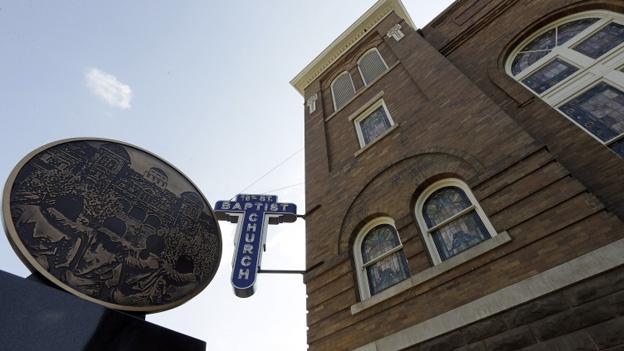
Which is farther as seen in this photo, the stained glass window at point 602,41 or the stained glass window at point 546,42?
the stained glass window at point 546,42

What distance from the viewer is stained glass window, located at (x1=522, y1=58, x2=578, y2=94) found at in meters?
6.88

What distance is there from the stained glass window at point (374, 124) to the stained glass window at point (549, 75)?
11.0ft

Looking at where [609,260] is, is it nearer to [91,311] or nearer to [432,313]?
[432,313]

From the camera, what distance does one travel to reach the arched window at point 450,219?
216 inches

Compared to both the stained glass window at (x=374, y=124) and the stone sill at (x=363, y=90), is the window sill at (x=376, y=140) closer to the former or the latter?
the stained glass window at (x=374, y=124)

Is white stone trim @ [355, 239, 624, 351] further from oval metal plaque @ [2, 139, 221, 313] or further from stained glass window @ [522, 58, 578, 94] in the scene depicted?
Answer: stained glass window @ [522, 58, 578, 94]

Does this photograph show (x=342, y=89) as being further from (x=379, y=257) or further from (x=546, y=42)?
(x=379, y=257)

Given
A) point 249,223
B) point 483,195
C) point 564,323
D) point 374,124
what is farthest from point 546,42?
point 249,223

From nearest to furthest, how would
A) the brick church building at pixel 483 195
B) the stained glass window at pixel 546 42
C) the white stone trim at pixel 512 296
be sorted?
the white stone trim at pixel 512 296
the brick church building at pixel 483 195
the stained glass window at pixel 546 42

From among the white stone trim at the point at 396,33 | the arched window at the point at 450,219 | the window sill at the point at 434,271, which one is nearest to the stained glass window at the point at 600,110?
the arched window at the point at 450,219

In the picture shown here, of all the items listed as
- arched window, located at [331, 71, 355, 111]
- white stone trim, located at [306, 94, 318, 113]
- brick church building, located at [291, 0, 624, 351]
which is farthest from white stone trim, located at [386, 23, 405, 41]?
white stone trim, located at [306, 94, 318, 113]

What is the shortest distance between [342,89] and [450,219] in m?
8.20

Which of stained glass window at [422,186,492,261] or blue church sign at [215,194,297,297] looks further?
→ blue church sign at [215,194,297,297]

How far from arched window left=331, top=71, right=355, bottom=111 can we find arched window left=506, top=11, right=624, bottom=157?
5.35 m
